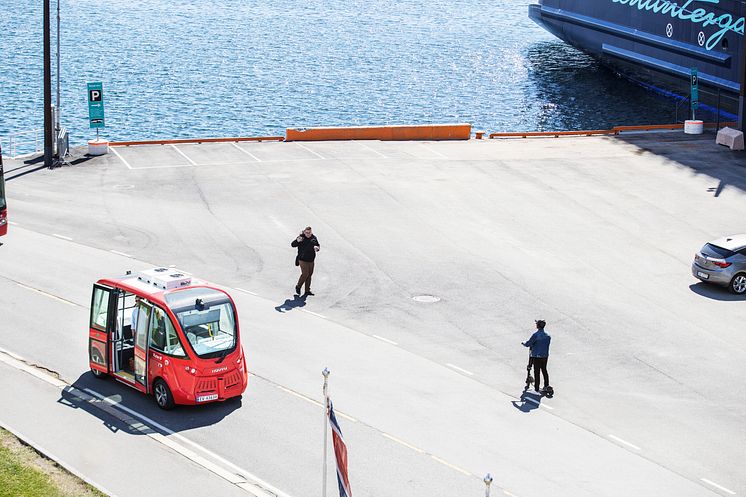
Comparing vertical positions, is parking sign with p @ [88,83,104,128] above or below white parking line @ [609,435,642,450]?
above

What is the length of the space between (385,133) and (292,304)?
23.3 m

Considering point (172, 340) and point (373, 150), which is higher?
point (172, 340)

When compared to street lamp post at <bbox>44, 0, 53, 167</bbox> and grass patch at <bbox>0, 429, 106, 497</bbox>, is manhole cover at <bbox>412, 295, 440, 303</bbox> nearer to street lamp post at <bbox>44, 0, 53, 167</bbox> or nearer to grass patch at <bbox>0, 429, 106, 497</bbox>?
grass patch at <bbox>0, 429, 106, 497</bbox>

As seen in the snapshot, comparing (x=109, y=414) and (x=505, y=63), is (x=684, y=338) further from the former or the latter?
(x=505, y=63)

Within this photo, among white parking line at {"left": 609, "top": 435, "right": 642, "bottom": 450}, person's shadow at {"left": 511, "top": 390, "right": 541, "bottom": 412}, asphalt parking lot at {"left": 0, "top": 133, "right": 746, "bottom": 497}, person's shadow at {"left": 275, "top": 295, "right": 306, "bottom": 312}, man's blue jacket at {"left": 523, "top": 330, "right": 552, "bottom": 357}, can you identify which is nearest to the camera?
white parking line at {"left": 609, "top": 435, "right": 642, "bottom": 450}

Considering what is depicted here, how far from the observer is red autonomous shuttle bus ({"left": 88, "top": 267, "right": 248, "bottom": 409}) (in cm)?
1905

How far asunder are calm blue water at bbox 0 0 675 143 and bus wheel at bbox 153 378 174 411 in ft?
145

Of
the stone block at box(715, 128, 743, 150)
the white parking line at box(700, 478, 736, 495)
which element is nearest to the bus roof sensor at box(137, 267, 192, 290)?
the white parking line at box(700, 478, 736, 495)

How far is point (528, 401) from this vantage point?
21.1m

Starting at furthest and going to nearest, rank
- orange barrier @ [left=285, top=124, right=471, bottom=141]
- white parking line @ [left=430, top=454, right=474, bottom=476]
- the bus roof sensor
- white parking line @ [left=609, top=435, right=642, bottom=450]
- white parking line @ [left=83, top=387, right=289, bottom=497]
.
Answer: orange barrier @ [left=285, top=124, right=471, bottom=141], the bus roof sensor, white parking line @ [left=609, top=435, right=642, bottom=450], white parking line @ [left=430, top=454, right=474, bottom=476], white parking line @ [left=83, top=387, right=289, bottom=497]

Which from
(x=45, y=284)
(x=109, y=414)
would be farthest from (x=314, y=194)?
Answer: (x=109, y=414)

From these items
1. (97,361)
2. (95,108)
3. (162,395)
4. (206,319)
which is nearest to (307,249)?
(97,361)

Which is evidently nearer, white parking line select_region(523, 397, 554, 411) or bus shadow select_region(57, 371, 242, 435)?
bus shadow select_region(57, 371, 242, 435)

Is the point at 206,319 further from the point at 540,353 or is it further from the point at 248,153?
the point at 248,153
